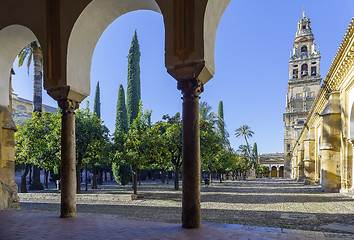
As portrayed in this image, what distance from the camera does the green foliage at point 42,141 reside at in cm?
1592

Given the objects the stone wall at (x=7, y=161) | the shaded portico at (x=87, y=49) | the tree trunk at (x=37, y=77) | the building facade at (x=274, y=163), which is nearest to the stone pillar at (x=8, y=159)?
the stone wall at (x=7, y=161)

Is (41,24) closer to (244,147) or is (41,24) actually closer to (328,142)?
(328,142)

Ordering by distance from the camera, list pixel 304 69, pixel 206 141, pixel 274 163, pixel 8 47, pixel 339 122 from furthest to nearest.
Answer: pixel 274 163 → pixel 304 69 → pixel 206 141 → pixel 339 122 → pixel 8 47

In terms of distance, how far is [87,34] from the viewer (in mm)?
6348

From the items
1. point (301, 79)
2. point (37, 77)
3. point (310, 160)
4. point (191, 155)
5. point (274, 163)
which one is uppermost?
point (301, 79)

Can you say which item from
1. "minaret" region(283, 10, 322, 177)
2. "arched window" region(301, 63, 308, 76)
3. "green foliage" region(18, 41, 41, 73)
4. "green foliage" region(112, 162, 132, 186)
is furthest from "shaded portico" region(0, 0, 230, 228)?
"arched window" region(301, 63, 308, 76)

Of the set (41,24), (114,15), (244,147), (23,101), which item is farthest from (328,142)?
(23,101)

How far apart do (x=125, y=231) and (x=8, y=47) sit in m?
6.20

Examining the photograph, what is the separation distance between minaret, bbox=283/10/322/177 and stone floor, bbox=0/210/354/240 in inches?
2137

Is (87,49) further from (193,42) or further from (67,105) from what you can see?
(193,42)

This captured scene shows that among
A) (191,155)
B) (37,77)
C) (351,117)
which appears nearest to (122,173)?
(37,77)

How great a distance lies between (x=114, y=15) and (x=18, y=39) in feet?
9.56

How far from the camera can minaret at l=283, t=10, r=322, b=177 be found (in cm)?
5506

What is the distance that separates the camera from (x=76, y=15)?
5.87 m
